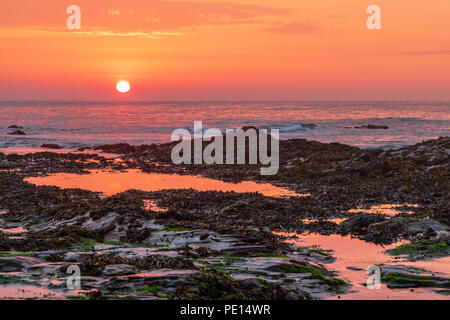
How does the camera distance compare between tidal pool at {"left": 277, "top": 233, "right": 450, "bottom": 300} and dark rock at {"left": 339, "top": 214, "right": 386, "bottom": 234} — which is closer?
tidal pool at {"left": 277, "top": 233, "right": 450, "bottom": 300}

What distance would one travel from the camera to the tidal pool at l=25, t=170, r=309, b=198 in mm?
21328

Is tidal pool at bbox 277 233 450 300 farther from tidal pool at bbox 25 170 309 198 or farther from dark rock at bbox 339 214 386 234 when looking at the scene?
tidal pool at bbox 25 170 309 198

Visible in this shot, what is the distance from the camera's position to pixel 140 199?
18.2 m

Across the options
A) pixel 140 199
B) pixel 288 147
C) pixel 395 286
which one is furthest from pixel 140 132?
pixel 395 286

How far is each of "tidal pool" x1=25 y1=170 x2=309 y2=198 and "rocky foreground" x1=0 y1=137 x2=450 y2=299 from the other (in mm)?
1319

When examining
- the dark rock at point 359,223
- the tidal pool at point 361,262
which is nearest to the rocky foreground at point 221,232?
the dark rock at point 359,223

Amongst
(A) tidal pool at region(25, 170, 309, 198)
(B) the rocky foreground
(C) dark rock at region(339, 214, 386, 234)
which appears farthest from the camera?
(A) tidal pool at region(25, 170, 309, 198)

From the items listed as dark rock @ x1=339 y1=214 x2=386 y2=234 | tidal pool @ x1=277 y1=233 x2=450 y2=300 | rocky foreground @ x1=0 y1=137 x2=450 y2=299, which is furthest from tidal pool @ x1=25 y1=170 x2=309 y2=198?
tidal pool @ x1=277 y1=233 x2=450 y2=300

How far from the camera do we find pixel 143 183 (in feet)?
77.8

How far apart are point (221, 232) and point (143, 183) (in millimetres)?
12398
